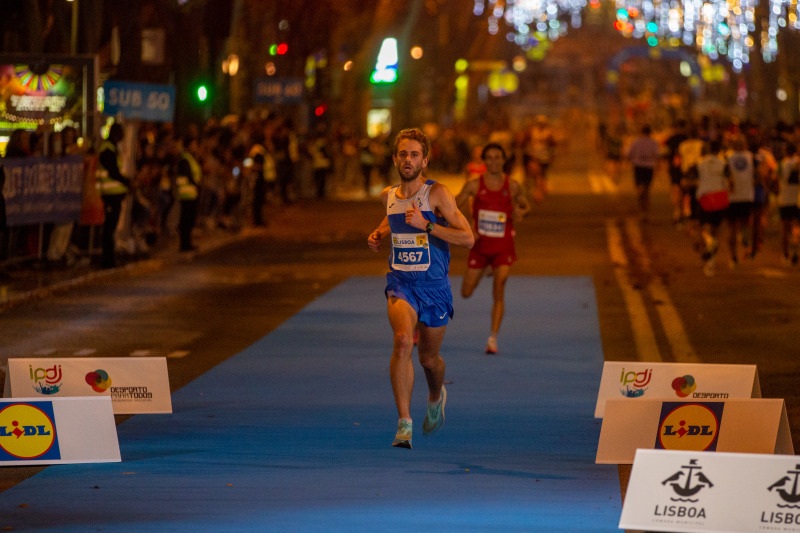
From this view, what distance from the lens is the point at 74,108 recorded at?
2152 cm

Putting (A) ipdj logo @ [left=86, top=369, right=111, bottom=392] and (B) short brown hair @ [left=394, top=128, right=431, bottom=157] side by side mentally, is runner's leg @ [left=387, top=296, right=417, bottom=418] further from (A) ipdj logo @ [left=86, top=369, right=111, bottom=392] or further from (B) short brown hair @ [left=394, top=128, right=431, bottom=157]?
(A) ipdj logo @ [left=86, top=369, right=111, bottom=392]

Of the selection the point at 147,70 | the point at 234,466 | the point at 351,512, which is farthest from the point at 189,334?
the point at 147,70

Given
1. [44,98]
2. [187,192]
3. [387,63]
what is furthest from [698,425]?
[387,63]

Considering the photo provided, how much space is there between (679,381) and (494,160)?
445 centimetres

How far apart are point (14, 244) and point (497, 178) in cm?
812

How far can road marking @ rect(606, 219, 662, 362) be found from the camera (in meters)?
12.7

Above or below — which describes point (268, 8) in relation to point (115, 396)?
above

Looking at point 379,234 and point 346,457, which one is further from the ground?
point 379,234

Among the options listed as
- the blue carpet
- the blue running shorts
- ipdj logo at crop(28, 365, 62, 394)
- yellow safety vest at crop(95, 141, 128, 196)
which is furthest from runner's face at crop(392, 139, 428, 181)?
yellow safety vest at crop(95, 141, 128, 196)

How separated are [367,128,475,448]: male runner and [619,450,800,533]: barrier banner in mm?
2650

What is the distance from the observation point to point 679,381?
27.9 feet

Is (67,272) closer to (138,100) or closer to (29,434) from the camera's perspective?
(138,100)

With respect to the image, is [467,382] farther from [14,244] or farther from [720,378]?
[14,244]

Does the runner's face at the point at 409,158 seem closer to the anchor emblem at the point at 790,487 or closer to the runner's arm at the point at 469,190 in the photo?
the anchor emblem at the point at 790,487
